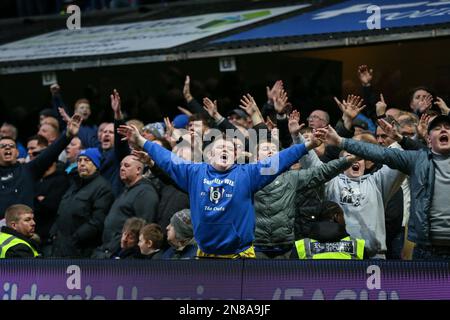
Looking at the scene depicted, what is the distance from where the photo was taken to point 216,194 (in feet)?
28.4

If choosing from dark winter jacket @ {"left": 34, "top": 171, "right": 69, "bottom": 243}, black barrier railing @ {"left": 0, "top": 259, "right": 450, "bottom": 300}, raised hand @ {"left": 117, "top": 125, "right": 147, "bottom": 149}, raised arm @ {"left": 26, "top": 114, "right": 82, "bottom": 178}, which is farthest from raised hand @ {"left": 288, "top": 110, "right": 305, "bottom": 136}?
dark winter jacket @ {"left": 34, "top": 171, "right": 69, "bottom": 243}

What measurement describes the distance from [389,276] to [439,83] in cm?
583

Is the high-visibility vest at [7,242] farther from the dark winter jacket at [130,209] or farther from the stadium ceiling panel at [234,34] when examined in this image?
the stadium ceiling panel at [234,34]

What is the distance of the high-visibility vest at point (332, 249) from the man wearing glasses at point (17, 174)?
160 inches

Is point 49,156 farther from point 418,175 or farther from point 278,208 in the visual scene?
point 418,175

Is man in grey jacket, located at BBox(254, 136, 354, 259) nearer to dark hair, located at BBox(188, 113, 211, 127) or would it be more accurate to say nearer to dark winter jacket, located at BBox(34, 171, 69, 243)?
dark hair, located at BBox(188, 113, 211, 127)

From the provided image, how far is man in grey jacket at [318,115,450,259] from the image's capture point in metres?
8.84

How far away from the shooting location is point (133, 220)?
1036 centimetres

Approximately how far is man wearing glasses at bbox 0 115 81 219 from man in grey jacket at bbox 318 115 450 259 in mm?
4469

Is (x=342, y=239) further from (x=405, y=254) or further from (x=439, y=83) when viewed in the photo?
(x=439, y=83)

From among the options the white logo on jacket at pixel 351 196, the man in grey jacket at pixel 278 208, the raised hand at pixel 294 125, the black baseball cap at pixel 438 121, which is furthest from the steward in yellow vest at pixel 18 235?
the black baseball cap at pixel 438 121

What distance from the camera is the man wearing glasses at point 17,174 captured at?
1188 cm
